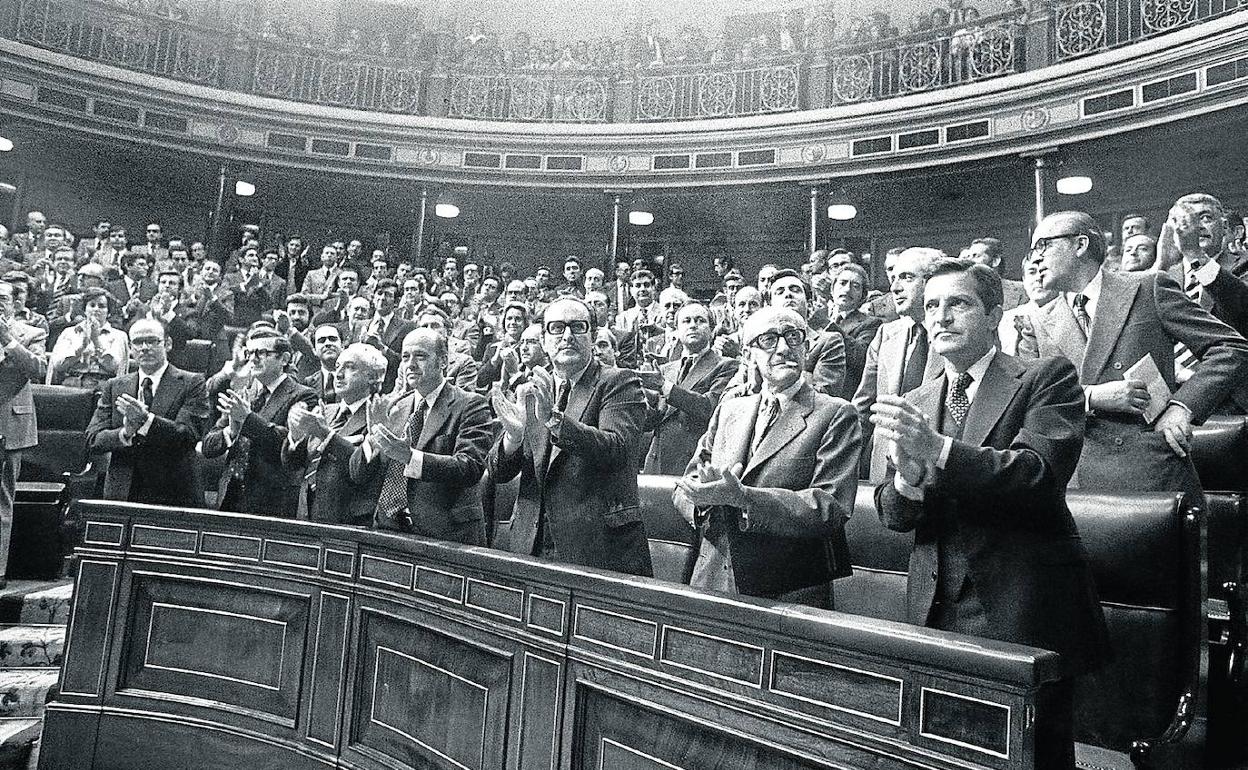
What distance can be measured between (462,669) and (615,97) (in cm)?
1086

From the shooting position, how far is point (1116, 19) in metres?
8.90

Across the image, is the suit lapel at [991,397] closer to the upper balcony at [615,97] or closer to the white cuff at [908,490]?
the white cuff at [908,490]

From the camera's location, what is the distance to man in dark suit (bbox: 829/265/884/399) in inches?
169

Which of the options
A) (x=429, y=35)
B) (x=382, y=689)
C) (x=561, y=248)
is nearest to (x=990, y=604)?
Answer: (x=382, y=689)

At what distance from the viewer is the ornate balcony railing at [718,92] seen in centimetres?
1121

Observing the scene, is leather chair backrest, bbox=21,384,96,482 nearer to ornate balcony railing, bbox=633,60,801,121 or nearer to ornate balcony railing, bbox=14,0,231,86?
ornate balcony railing, bbox=14,0,231,86

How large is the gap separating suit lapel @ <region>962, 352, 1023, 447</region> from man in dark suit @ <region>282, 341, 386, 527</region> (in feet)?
7.21

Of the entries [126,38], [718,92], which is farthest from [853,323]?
[126,38]

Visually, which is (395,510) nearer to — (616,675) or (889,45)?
(616,675)

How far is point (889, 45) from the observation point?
10.5 meters

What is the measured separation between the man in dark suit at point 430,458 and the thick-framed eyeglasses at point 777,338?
114 centimetres

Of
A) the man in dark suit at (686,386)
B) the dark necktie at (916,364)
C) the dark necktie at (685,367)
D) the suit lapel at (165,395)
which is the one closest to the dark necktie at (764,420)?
the dark necktie at (916,364)

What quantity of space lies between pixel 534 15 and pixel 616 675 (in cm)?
1350

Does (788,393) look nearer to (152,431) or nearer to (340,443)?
(340,443)
